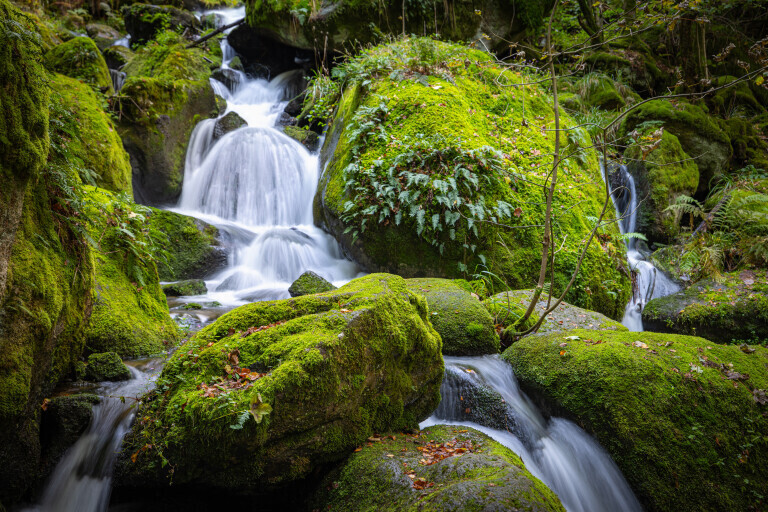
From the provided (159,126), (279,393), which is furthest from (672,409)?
(159,126)

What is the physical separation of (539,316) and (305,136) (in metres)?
8.96

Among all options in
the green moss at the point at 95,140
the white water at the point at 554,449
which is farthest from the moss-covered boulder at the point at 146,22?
the white water at the point at 554,449

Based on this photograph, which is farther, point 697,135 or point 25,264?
point 697,135

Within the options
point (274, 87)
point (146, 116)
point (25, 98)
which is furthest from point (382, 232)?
point (274, 87)

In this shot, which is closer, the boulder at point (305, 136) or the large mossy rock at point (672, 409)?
the large mossy rock at point (672, 409)

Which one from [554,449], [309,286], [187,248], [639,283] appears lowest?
[554,449]

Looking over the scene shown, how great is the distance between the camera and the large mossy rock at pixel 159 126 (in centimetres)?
967

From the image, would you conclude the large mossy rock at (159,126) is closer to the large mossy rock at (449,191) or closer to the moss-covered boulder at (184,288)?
the moss-covered boulder at (184,288)

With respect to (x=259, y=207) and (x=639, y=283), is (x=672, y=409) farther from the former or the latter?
(x=259, y=207)

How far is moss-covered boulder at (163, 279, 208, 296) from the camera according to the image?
686 centimetres

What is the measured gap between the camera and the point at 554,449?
3682mm

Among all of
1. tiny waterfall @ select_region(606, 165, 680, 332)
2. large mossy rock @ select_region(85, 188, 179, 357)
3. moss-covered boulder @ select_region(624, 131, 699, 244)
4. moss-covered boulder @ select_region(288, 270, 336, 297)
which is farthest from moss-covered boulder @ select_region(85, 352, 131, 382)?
moss-covered boulder @ select_region(624, 131, 699, 244)

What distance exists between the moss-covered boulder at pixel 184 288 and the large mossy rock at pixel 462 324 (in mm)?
4089

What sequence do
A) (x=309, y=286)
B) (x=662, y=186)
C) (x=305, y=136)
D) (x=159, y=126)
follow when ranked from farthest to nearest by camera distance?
(x=305, y=136) → (x=662, y=186) → (x=159, y=126) → (x=309, y=286)
